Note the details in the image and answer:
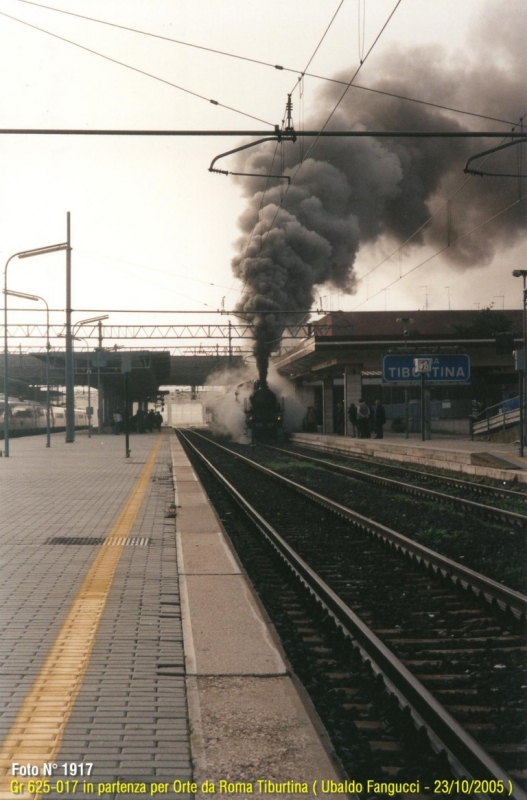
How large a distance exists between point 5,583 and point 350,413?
3090 cm

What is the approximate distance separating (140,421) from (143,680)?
59.5m

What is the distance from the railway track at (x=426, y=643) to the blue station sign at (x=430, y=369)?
57.1ft

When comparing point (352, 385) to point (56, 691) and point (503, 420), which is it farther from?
point (56, 691)

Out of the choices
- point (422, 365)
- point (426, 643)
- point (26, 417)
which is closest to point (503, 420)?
point (422, 365)

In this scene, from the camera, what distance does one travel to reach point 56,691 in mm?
4156

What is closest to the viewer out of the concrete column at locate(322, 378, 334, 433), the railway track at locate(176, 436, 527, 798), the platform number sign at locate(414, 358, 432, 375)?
the railway track at locate(176, 436, 527, 798)

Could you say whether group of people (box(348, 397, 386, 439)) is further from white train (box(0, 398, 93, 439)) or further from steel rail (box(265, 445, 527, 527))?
white train (box(0, 398, 93, 439))

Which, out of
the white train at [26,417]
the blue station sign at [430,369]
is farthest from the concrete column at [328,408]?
the blue station sign at [430,369]

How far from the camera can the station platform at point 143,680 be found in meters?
3.19

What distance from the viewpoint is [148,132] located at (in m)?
12.4

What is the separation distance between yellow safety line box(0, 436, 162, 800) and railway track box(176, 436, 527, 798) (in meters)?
1.18

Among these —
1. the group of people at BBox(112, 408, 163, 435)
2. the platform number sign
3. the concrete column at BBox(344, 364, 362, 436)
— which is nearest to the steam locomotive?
the concrete column at BBox(344, 364, 362, 436)

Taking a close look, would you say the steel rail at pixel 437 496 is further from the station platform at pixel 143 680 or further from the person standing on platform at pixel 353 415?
the person standing on platform at pixel 353 415

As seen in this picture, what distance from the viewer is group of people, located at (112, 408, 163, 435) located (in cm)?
5669
